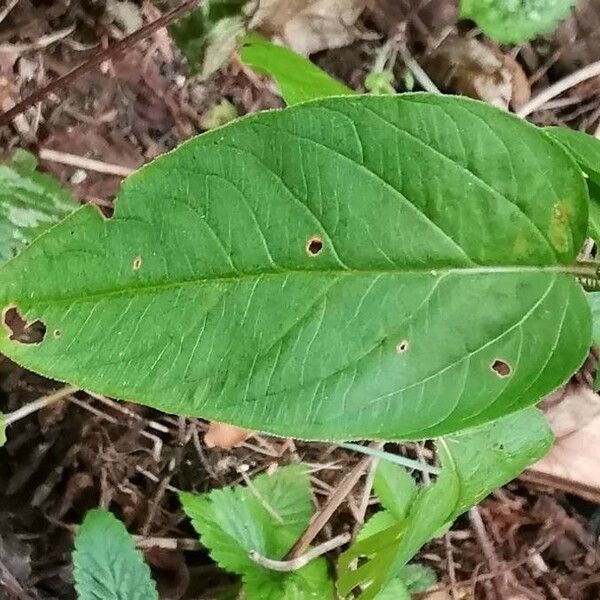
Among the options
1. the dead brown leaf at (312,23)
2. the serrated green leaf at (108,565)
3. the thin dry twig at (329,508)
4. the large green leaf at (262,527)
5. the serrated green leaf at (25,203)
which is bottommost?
the thin dry twig at (329,508)

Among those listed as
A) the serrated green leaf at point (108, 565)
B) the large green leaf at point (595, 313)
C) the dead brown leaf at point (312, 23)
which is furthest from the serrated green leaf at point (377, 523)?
the dead brown leaf at point (312, 23)

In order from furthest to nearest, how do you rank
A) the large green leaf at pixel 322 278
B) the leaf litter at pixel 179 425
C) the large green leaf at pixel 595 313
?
the leaf litter at pixel 179 425, the large green leaf at pixel 595 313, the large green leaf at pixel 322 278

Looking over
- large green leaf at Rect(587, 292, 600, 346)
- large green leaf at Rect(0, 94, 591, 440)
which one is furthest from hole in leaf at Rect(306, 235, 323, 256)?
large green leaf at Rect(587, 292, 600, 346)

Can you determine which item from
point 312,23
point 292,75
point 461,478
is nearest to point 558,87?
point 312,23

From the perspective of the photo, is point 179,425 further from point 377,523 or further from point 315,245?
point 315,245

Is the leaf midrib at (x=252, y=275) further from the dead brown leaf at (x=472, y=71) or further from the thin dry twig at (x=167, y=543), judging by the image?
the dead brown leaf at (x=472, y=71)

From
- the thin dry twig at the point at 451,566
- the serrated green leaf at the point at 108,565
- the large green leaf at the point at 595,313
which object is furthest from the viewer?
the thin dry twig at the point at 451,566

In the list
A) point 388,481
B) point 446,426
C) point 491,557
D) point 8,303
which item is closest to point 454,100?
point 446,426
